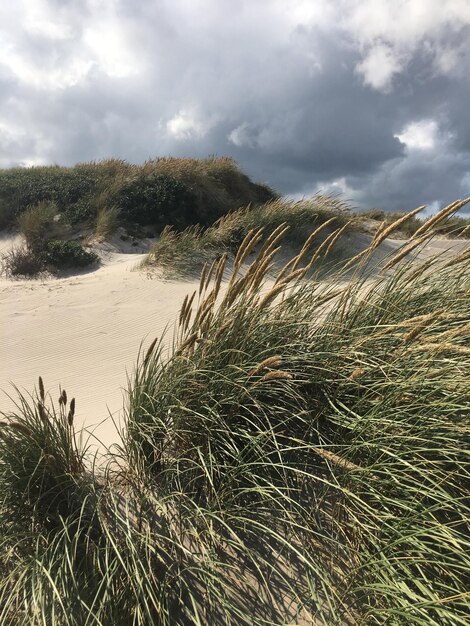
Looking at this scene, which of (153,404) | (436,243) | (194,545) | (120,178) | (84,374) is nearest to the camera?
(194,545)

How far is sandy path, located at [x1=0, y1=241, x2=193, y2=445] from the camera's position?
5090 millimetres

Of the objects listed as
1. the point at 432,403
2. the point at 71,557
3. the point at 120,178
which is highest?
the point at 120,178

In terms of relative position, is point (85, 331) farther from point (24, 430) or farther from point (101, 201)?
point (101, 201)

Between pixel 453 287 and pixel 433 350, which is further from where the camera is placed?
pixel 453 287

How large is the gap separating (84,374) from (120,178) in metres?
11.1

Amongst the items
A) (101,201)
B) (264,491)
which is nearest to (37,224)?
(101,201)

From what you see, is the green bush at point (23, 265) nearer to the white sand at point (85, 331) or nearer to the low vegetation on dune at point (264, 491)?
the white sand at point (85, 331)

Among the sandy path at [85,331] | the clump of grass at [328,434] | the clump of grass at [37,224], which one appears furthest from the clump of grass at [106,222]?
the clump of grass at [328,434]

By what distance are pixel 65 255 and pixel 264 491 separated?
10.3 metres

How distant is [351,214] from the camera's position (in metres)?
14.3

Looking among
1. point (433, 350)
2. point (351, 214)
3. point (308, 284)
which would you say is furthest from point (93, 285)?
point (351, 214)

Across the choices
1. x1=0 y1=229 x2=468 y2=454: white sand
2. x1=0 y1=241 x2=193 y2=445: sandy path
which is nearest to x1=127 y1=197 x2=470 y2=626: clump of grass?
x1=0 y1=229 x2=468 y2=454: white sand

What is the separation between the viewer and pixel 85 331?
6.91m

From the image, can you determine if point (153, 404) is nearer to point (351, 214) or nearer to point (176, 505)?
point (176, 505)
